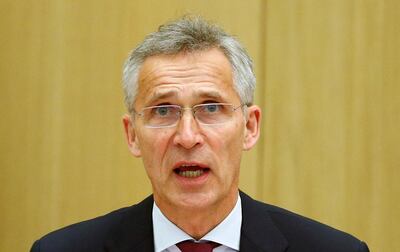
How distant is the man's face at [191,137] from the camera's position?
2193 mm

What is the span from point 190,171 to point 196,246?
23 centimetres

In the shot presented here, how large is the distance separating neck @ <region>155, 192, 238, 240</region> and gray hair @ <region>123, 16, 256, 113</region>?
12.9 inches

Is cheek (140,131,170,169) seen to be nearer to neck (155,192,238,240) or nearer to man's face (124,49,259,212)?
man's face (124,49,259,212)

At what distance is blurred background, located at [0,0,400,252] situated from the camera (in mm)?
3012

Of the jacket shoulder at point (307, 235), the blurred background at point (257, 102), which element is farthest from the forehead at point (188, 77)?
the blurred background at point (257, 102)

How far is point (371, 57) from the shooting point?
120 inches

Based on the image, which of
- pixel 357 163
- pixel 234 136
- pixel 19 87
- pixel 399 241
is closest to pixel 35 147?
pixel 19 87

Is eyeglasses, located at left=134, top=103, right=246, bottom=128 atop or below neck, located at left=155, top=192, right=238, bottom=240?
atop

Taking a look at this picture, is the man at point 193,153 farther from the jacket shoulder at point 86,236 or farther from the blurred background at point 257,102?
the blurred background at point 257,102

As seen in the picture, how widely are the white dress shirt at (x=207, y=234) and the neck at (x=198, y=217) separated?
0.01 m

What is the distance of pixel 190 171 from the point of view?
2.22m


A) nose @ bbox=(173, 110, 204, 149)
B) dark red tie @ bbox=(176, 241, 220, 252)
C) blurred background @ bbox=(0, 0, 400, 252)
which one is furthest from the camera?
blurred background @ bbox=(0, 0, 400, 252)

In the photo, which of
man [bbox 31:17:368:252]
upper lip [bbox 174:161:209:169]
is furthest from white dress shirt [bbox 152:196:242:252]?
upper lip [bbox 174:161:209:169]

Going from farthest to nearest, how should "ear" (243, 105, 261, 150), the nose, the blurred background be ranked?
the blurred background, "ear" (243, 105, 261, 150), the nose
